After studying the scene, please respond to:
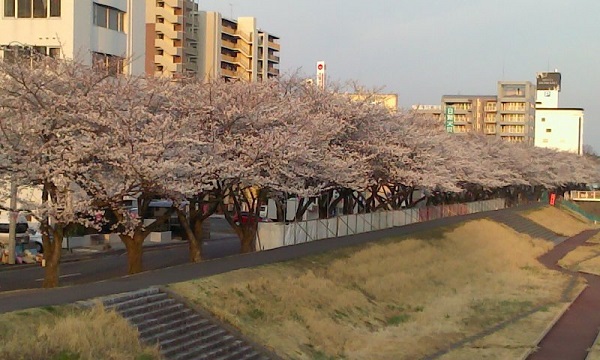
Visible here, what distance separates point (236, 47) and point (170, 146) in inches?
2742

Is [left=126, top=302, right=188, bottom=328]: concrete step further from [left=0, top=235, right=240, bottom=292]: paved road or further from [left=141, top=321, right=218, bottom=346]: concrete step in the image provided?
[left=0, top=235, right=240, bottom=292]: paved road

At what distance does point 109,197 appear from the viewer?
737 inches

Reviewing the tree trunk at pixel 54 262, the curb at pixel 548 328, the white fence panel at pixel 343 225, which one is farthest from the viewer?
the white fence panel at pixel 343 225

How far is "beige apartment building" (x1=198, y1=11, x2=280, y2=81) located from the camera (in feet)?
273

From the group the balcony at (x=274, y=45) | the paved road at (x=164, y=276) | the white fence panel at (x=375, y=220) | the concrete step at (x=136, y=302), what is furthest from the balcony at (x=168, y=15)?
the concrete step at (x=136, y=302)

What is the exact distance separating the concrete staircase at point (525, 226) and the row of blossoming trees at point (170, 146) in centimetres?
2334

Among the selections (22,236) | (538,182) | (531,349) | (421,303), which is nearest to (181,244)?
(22,236)

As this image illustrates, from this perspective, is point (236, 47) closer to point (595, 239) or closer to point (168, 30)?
point (168, 30)

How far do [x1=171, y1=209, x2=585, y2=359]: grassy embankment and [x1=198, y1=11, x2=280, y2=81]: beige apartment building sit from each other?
50308 mm

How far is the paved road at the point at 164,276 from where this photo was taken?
1463 cm

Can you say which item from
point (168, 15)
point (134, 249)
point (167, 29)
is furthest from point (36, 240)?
point (168, 15)

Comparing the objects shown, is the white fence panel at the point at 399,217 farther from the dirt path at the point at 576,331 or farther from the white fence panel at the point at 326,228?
the dirt path at the point at 576,331

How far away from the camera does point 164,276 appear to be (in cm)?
1908

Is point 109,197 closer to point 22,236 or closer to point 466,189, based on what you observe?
point 22,236
